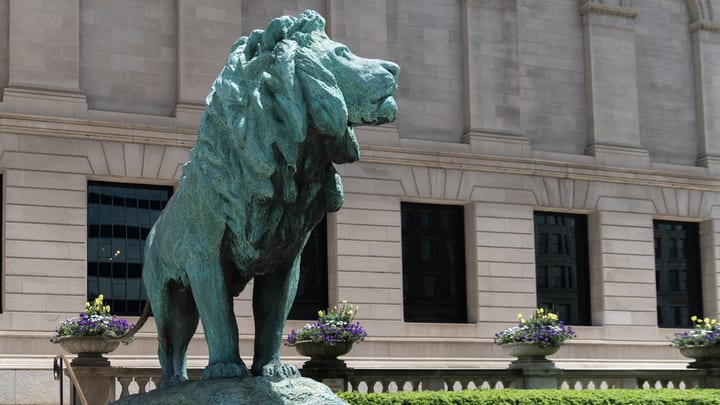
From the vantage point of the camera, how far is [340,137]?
671 cm

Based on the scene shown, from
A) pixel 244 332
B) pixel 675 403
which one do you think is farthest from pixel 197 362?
pixel 675 403

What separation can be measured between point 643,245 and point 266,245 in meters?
29.1

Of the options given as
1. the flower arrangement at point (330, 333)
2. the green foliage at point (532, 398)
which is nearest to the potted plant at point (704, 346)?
the green foliage at point (532, 398)

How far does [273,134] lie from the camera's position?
22.1 ft

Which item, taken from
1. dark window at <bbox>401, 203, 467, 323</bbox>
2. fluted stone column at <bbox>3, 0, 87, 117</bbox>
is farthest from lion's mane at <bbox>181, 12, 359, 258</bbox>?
dark window at <bbox>401, 203, 467, 323</bbox>

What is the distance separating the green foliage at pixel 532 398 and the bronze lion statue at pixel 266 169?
1041cm

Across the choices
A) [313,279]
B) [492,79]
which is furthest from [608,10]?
[313,279]

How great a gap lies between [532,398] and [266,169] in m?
13.1

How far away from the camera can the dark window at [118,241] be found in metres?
27.3

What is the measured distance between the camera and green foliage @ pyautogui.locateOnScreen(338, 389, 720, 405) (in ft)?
58.4

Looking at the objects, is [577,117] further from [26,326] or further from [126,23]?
[26,326]

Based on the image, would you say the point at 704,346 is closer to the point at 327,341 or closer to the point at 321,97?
the point at 327,341

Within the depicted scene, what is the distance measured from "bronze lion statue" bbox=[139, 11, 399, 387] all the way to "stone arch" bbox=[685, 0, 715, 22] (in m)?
33.0

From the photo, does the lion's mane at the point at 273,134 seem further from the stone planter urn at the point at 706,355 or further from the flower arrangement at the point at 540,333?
the stone planter urn at the point at 706,355
